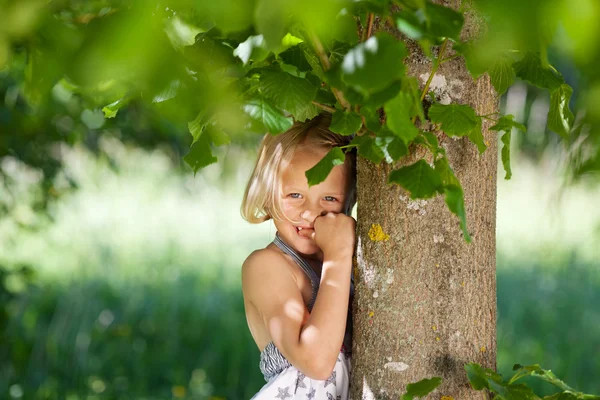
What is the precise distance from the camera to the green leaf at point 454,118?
1.08 metres

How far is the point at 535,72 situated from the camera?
1.06 metres

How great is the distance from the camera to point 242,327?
3.88 m

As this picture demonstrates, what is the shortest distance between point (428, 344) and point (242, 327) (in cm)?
275

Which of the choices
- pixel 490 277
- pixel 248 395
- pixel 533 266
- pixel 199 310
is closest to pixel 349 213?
pixel 490 277

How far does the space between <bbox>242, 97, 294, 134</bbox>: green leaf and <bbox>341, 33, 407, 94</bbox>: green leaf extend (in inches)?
13.1

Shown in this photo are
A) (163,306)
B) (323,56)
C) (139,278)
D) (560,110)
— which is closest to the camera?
(323,56)

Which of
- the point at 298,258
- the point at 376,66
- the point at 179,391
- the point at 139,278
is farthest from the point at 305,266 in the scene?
the point at 139,278

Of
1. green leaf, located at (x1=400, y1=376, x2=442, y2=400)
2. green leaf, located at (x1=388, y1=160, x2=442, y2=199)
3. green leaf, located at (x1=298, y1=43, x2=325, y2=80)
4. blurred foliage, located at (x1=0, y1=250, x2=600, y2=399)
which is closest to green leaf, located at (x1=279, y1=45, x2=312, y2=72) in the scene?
green leaf, located at (x1=298, y1=43, x2=325, y2=80)

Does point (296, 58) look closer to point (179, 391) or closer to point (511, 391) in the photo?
point (511, 391)

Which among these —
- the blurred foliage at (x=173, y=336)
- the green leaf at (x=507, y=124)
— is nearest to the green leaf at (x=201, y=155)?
the green leaf at (x=507, y=124)

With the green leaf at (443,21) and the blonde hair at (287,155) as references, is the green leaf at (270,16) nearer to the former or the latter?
the green leaf at (443,21)

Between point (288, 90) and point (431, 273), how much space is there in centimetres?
43

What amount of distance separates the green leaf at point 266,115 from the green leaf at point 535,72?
0.37m

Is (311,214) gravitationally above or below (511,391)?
below
